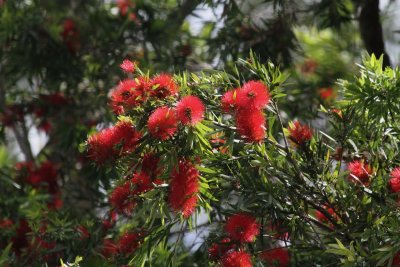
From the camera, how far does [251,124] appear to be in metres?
2.86

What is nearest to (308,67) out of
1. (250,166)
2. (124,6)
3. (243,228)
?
(124,6)

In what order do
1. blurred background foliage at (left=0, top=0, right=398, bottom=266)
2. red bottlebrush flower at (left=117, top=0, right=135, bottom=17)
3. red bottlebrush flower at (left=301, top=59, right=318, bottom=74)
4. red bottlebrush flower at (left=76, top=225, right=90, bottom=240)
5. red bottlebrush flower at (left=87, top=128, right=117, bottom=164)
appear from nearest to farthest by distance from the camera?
1. red bottlebrush flower at (left=87, top=128, right=117, bottom=164)
2. red bottlebrush flower at (left=76, top=225, right=90, bottom=240)
3. blurred background foliage at (left=0, top=0, right=398, bottom=266)
4. red bottlebrush flower at (left=117, top=0, right=135, bottom=17)
5. red bottlebrush flower at (left=301, top=59, right=318, bottom=74)

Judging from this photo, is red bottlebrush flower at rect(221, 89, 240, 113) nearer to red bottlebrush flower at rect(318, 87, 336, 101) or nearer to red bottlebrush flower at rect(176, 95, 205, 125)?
red bottlebrush flower at rect(176, 95, 205, 125)

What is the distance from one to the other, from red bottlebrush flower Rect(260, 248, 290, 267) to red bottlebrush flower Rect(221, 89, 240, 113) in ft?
2.26

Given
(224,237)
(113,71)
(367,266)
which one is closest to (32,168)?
(113,71)

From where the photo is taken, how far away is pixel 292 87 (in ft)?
19.6

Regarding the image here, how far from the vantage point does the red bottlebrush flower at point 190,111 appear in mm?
2744

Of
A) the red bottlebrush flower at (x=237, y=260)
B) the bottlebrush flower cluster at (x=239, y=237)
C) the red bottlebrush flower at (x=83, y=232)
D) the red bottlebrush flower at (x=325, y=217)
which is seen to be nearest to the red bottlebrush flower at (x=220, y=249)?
the bottlebrush flower cluster at (x=239, y=237)

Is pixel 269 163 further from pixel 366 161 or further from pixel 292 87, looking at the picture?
pixel 292 87

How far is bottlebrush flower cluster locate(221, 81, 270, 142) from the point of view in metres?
2.84

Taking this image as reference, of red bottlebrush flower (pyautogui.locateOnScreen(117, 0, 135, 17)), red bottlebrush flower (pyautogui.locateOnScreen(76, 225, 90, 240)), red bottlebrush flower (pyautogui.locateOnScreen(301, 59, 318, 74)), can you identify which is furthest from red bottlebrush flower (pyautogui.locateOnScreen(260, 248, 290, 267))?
red bottlebrush flower (pyautogui.locateOnScreen(301, 59, 318, 74))

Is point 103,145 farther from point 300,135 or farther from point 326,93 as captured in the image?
point 326,93

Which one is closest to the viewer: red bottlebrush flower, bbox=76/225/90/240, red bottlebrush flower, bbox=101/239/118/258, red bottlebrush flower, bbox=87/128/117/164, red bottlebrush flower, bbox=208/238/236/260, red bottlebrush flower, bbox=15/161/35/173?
red bottlebrush flower, bbox=87/128/117/164

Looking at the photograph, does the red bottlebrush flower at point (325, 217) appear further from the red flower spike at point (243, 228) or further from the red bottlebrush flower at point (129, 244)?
the red bottlebrush flower at point (129, 244)
